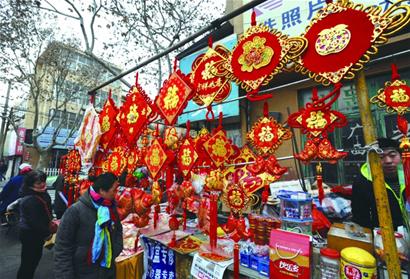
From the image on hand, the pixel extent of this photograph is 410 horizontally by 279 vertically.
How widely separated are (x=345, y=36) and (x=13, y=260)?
6.02 m

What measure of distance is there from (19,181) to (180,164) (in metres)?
4.64

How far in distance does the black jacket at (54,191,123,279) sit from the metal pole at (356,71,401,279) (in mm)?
2072

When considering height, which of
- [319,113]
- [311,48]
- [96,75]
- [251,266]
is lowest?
[251,266]

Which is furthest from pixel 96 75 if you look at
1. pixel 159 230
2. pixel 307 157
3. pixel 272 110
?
pixel 307 157

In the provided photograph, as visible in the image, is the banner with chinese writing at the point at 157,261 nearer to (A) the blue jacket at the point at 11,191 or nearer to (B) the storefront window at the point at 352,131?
(B) the storefront window at the point at 352,131

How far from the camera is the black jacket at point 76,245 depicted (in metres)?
1.78

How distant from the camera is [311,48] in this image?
4.76 feet

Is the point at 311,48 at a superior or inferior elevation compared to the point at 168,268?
superior

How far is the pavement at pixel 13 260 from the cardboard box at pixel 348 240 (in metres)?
4.24

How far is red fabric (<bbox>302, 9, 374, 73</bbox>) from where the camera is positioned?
1251mm

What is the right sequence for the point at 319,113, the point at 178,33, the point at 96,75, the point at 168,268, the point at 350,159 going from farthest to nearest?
1. the point at 96,75
2. the point at 178,33
3. the point at 350,159
4. the point at 168,268
5. the point at 319,113

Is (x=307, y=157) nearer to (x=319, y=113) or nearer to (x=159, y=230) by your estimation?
(x=319, y=113)

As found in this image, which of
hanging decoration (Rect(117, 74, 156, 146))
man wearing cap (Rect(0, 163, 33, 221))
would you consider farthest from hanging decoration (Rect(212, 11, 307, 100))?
man wearing cap (Rect(0, 163, 33, 221))

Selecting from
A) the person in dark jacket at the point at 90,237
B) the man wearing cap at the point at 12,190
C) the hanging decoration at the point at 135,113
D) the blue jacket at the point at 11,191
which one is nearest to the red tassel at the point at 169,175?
the hanging decoration at the point at 135,113
